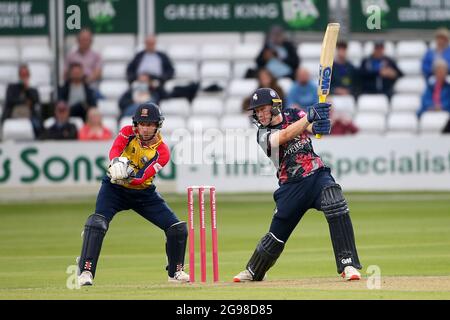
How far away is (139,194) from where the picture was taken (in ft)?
39.8

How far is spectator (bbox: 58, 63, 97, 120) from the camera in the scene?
2305 cm

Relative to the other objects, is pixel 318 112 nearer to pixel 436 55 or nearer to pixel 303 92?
pixel 303 92

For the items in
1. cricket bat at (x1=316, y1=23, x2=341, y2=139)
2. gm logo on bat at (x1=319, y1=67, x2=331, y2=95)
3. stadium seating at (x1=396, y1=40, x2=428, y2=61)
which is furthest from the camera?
stadium seating at (x1=396, y1=40, x2=428, y2=61)

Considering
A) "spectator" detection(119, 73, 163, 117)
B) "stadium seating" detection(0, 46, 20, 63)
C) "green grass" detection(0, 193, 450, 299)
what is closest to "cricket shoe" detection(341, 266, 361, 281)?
"green grass" detection(0, 193, 450, 299)

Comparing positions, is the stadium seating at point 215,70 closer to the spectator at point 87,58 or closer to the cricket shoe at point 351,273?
the spectator at point 87,58

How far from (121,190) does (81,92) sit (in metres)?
11.4

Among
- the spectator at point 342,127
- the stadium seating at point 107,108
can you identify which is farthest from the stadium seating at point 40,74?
the spectator at point 342,127

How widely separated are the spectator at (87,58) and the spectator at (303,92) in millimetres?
3998

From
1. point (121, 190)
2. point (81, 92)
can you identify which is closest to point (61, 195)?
point (81, 92)

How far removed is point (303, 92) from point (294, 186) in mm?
10629

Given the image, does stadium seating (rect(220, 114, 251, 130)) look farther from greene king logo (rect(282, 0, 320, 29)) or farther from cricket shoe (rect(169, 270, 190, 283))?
cricket shoe (rect(169, 270, 190, 283))

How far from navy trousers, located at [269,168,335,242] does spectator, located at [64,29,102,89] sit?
40.3 ft

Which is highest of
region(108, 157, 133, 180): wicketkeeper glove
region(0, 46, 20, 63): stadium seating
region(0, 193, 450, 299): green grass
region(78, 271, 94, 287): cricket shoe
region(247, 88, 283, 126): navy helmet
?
region(0, 46, 20, 63): stadium seating

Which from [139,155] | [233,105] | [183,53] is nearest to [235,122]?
[233,105]
